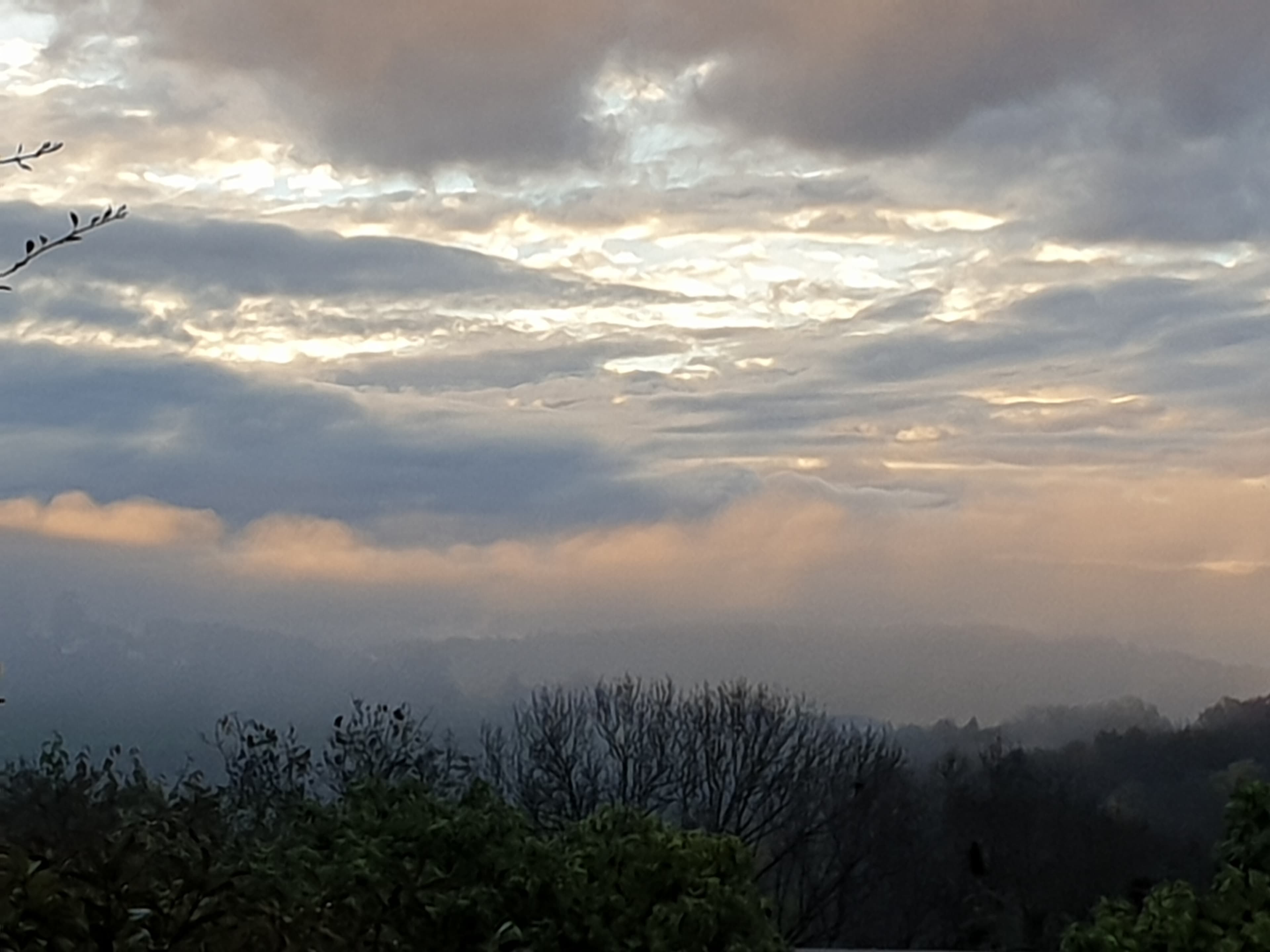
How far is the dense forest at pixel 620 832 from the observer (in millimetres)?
3822

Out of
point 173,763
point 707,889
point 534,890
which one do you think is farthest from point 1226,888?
point 173,763

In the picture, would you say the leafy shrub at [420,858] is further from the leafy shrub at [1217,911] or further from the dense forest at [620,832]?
the leafy shrub at [1217,911]

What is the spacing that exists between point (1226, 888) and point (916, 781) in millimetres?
21925

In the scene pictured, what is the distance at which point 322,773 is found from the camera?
1070 cm

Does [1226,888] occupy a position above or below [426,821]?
below

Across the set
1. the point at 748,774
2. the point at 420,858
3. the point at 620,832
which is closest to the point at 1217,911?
the point at 620,832

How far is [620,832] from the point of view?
5.89 meters

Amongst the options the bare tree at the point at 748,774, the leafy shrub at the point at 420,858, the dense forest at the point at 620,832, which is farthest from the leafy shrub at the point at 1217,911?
the bare tree at the point at 748,774

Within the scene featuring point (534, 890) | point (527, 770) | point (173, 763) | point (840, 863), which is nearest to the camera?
point (534, 890)

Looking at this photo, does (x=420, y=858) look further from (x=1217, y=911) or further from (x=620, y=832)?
A: (x=1217, y=911)

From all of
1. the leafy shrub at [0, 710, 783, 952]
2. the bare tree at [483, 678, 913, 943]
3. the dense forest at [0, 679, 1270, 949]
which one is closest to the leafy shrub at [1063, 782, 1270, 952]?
the dense forest at [0, 679, 1270, 949]

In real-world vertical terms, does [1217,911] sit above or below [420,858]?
below

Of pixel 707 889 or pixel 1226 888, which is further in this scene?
pixel 1226 888

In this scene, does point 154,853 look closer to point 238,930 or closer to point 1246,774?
point 238,930
